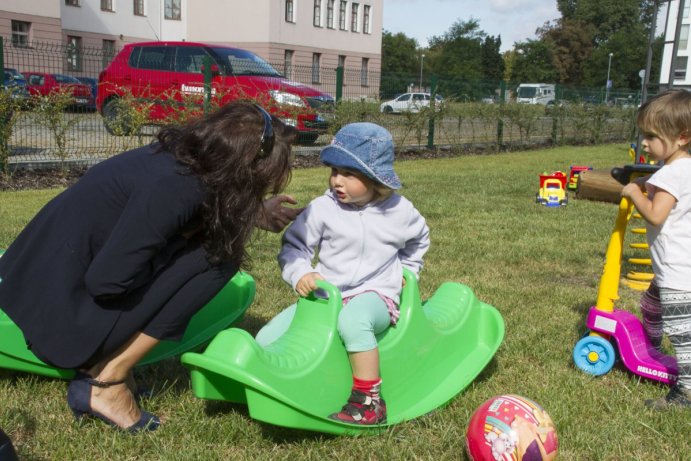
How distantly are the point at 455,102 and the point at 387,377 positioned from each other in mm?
11712

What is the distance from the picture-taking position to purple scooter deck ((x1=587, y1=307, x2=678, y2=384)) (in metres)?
2.95

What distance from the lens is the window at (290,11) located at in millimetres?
36594

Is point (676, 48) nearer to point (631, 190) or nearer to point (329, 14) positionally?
point (631, 190)

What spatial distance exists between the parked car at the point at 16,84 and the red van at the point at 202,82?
1.24 metres

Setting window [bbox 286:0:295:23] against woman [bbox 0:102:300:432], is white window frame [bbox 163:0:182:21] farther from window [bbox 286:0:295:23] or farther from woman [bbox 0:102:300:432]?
woman [bbox 0:102:300:432]

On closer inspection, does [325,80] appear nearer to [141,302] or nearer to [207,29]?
[141,302]

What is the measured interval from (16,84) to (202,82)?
2827 millimetres

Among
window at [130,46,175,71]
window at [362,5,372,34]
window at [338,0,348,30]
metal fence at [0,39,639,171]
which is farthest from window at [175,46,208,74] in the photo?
window at [362,5,372,34]

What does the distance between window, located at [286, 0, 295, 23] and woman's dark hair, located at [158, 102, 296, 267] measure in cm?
3600

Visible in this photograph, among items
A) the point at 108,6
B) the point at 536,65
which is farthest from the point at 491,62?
the point at 108,6

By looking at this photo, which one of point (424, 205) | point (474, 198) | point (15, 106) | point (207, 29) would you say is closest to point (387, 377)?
point (424, 205)

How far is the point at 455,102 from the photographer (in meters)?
13.7

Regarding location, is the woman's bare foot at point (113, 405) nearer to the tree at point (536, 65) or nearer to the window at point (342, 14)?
the window at point (342, 14)

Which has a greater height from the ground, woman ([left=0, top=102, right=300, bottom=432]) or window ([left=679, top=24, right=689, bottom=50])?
window ([left=679, top=24, right=689, bottom=50])
